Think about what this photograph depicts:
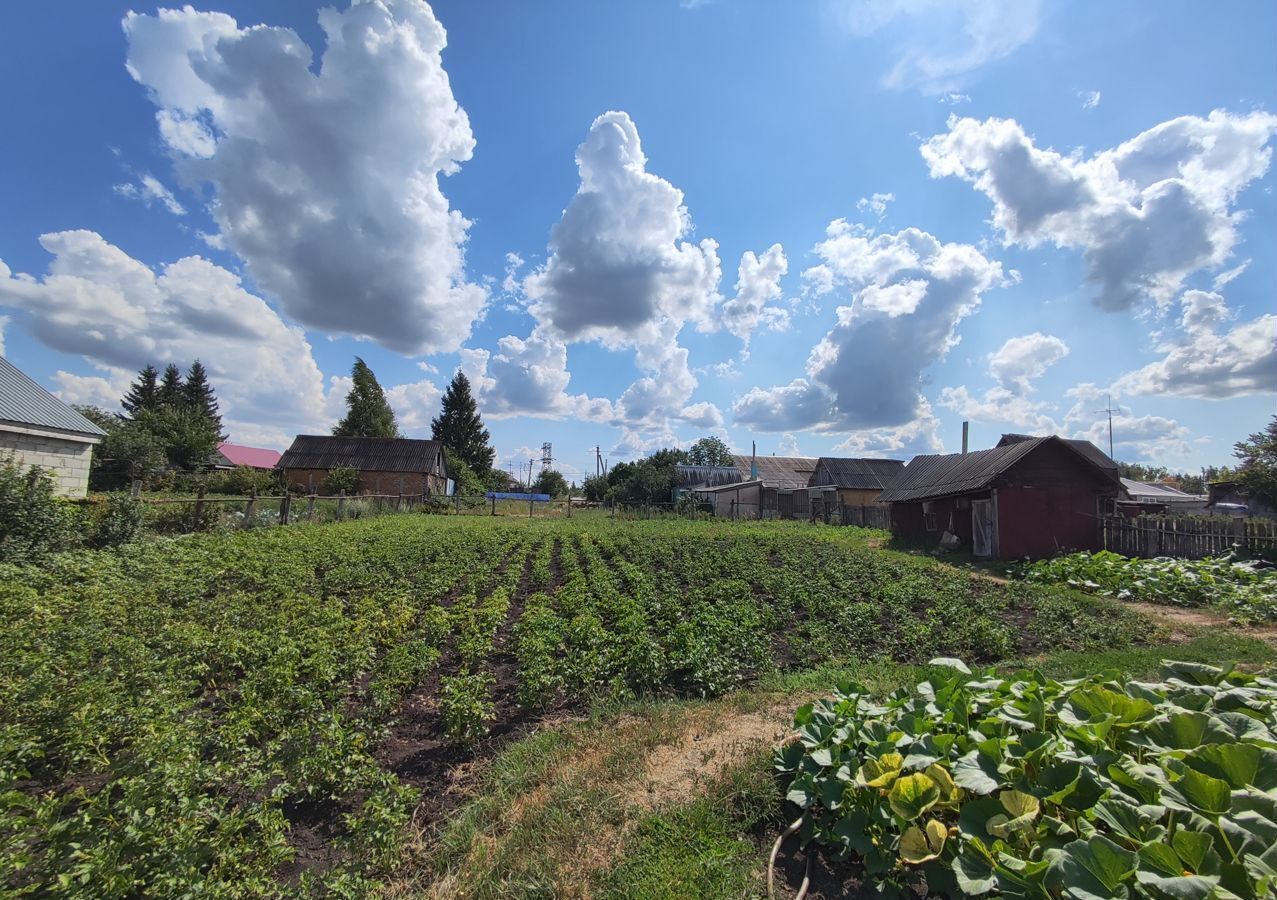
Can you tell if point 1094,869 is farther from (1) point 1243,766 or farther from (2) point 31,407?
(2) point 31,407

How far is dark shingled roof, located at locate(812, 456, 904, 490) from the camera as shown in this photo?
38.9m

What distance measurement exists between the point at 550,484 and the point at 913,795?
6623 cm

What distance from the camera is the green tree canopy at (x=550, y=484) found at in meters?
66.8

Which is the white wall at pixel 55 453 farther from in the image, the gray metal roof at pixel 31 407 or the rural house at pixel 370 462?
the rural house at pixel 370 462

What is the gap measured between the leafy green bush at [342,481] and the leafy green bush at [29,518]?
27341mm

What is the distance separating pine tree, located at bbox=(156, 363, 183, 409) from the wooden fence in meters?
74.8

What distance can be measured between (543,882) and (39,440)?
19251 millimetres

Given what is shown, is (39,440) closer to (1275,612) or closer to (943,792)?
(943,792)

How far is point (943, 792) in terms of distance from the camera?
238 cm

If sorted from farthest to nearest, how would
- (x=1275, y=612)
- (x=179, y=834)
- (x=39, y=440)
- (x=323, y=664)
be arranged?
(x=39, y=440), (x=1275, y=612), (x=323, y=664), (x=179, y=834)

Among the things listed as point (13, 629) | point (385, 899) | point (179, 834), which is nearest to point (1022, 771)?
point (385, 899)

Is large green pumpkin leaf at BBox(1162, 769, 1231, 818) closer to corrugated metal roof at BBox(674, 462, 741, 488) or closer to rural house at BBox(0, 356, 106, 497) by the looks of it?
rural house at BBox(0, 356, 106, 497)

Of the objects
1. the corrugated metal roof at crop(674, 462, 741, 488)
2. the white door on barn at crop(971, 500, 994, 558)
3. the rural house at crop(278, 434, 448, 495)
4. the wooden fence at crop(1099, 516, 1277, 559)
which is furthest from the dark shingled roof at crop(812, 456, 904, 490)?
the rural house at crop(278, 434, 448, 495)

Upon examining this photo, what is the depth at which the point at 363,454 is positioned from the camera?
1715 inches
